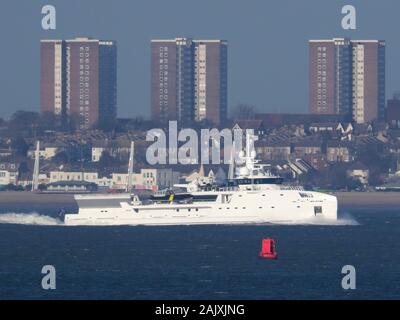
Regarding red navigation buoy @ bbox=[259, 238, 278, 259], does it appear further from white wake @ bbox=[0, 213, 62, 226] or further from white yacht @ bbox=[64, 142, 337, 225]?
white wake @ bbox=[0, 213, 62, 226]

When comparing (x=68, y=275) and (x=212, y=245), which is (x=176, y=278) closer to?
(x=68, y=275)

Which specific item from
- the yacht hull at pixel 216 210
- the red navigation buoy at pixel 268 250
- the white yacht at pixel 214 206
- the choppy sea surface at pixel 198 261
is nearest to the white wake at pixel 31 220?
the choppy sea surface at pixel 198 261

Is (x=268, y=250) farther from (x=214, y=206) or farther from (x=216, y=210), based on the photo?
(x=214, y=206)

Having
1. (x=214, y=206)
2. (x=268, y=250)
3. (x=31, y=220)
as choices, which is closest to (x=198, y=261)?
(x=268, y=250)

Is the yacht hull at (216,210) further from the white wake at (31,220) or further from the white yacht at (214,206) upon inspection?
the white wake at (31,220)

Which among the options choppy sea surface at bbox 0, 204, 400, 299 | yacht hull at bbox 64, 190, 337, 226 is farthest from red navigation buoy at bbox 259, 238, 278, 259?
yacht hull at bbox 64, 190, 337, 226
